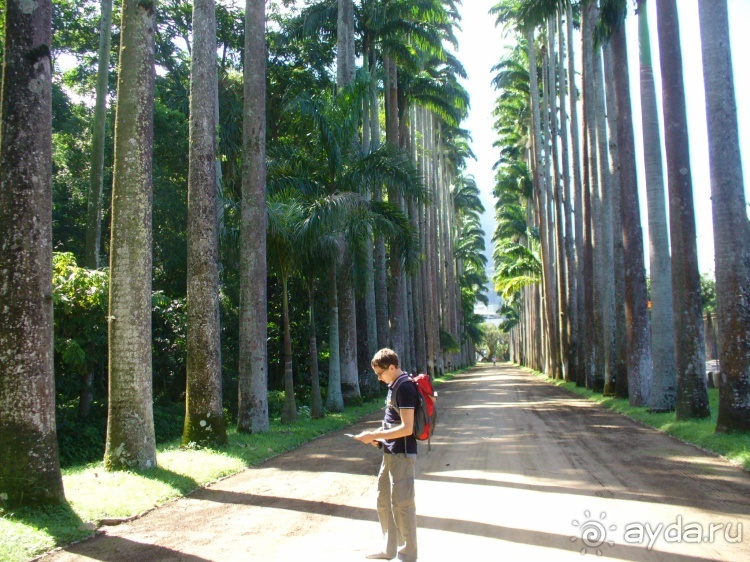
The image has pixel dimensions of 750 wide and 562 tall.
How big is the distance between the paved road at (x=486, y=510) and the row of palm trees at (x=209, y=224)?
6.14 ft

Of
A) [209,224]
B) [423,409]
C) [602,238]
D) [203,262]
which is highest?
[602,238]

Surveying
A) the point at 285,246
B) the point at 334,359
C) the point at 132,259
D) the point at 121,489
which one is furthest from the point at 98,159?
the point at 121,489

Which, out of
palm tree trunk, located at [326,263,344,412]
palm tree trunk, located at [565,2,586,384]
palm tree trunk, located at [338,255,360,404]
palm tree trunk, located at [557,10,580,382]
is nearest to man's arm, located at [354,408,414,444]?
palm tree trunk, located at [326,263,344,412]

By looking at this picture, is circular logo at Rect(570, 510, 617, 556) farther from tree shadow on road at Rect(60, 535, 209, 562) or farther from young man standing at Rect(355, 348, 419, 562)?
tree shadow on road at Rect(60, 535, 209, 562)

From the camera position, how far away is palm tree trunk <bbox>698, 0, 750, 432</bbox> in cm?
1201

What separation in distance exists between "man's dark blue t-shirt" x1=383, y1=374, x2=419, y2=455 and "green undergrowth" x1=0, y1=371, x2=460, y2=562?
3.48m

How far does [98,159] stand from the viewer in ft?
69.4

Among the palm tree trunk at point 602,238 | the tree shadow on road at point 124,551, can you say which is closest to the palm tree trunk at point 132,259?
the tree shadow on road at point 124,551

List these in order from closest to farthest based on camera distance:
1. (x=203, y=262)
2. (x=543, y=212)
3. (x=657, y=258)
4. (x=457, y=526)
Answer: (x=457, y=526)
(x=203, y=262)
(x=657, y=258)
(x=543, y=212)

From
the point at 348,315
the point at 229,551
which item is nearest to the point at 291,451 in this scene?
the point at 229,551

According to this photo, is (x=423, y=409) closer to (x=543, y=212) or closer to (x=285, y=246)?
(x=285, y=246)

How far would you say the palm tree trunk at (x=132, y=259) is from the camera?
10328 mm

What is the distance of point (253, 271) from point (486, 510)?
9.56 m

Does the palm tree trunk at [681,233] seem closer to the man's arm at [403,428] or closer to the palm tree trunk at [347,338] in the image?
the man's arm at [403,428]
